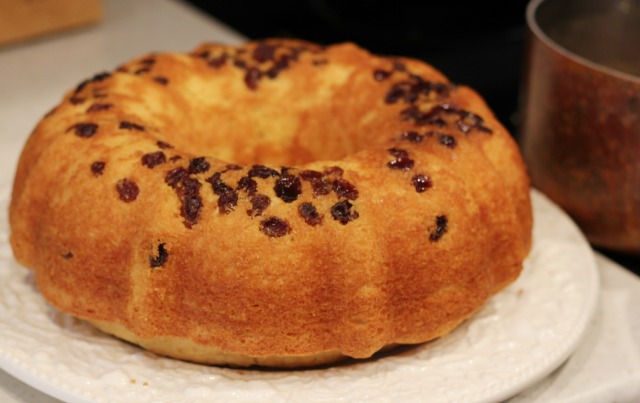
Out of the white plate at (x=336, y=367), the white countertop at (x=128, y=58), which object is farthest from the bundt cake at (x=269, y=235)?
the white countertop at (x=128, y=58)

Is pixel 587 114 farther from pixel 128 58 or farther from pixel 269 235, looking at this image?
pixel 128 58

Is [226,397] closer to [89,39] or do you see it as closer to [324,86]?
[324,86]

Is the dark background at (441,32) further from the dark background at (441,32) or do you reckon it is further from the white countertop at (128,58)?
the white countertop at (128,58)

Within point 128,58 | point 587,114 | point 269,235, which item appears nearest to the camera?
point 269,235

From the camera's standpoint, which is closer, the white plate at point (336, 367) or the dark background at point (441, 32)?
the white plate at point (336, 367)

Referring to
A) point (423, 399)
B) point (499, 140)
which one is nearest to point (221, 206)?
point (423, 399)

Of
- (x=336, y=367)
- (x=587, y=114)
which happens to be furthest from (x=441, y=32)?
(x=336, y=367)

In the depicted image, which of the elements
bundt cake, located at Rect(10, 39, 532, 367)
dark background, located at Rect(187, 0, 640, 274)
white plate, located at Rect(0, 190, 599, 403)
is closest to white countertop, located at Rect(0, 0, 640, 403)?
white plate, located at Rect(0, 190, 599, 403)
